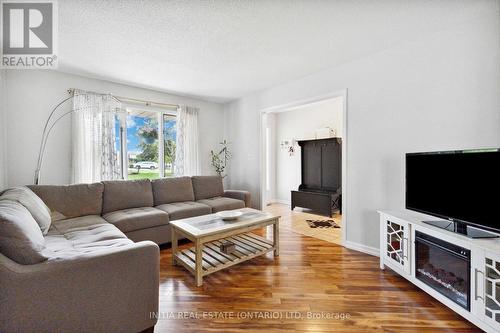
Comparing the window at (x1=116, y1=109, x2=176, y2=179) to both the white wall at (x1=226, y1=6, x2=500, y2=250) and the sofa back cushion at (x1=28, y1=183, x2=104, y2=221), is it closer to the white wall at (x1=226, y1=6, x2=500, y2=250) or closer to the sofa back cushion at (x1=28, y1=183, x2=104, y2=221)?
the sofa back cushion at (x1=28, y1=183, x2=104, y2=221)

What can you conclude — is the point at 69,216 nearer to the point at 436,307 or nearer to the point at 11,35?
the point at 11,35

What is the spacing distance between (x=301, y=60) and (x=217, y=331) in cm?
301

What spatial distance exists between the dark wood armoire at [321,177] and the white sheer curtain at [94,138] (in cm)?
380

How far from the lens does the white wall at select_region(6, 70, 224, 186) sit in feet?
9.25

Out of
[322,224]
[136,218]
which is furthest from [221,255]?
[322,224]

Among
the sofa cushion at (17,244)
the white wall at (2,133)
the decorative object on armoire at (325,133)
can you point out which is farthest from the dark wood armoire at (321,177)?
the white wall at (2,133)

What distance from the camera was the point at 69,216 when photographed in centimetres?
262

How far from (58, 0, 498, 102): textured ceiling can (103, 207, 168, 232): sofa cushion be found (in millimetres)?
1987

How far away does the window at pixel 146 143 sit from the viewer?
378 cm

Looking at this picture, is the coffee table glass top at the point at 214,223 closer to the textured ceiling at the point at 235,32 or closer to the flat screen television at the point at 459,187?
the flat screen television at the point at 459,187

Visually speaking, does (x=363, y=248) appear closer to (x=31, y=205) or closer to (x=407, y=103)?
(x=407, y=103)

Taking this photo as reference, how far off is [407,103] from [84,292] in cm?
327

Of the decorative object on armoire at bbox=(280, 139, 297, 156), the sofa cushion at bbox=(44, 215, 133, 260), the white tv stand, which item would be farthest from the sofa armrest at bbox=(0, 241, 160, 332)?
the decorative object on armoire at bbox=(280, 139, 297, 156)

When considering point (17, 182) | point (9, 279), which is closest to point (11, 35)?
point (17, 182)
